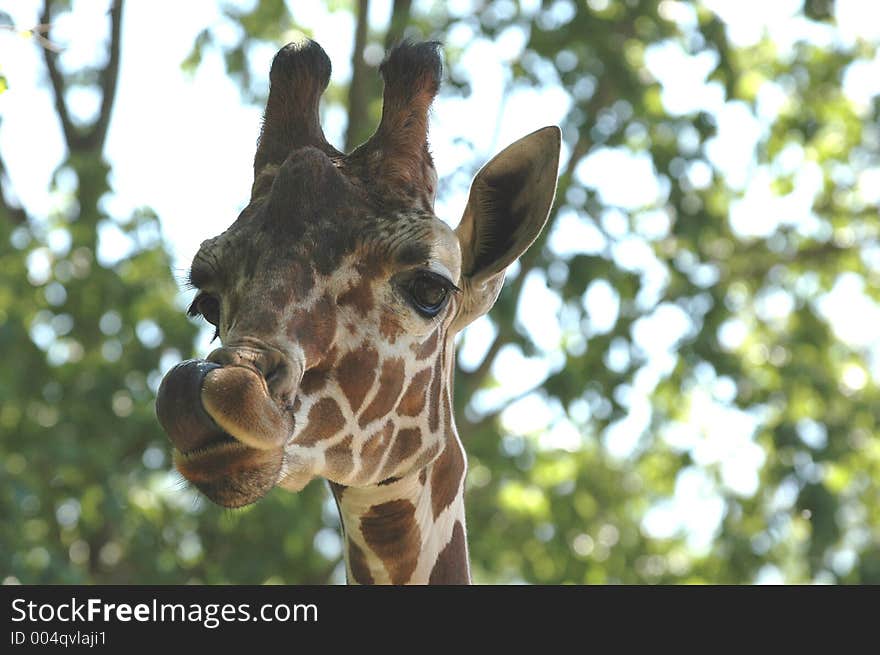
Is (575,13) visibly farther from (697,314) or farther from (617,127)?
(697,314)

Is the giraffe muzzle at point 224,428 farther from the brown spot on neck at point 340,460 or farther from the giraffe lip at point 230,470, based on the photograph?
the brown spot on neck at point 340,460

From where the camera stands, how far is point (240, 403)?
4.28 m

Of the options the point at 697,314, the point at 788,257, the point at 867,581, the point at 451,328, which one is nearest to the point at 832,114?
the point at 788,257

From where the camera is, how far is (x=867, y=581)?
13.4 meters

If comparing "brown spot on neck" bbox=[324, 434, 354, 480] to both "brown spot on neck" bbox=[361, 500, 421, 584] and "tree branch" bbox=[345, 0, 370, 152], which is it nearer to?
"brown spot on neck" bbox=[361, 500, 421, 584]

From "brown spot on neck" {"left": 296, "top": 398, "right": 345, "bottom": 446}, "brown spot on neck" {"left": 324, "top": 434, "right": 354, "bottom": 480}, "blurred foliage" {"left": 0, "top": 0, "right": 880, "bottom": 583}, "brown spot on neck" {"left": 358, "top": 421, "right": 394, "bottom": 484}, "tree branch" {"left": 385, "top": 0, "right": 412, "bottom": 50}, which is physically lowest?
"blurred foliage" {"left": 0, "top": 0, "right": 880, "bottom": 583}

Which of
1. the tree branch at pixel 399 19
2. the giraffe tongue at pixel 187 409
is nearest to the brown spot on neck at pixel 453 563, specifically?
the giraffe tongue at pixel 187 409

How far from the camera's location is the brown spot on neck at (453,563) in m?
5.73

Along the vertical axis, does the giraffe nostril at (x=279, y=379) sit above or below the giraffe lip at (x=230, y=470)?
above

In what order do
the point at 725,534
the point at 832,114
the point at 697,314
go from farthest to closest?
the point at 832,114 → the point at 725,534 → the point at 697,314

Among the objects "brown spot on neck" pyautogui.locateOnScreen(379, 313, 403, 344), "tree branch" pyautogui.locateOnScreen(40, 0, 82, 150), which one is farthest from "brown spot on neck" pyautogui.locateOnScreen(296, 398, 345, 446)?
"tree branch" pyautogui.locateOnScreen(40, 0, 82, 150)

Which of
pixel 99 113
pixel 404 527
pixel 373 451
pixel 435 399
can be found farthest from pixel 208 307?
pixel 99 113

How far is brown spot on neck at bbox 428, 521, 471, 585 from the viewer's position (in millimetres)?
5734
